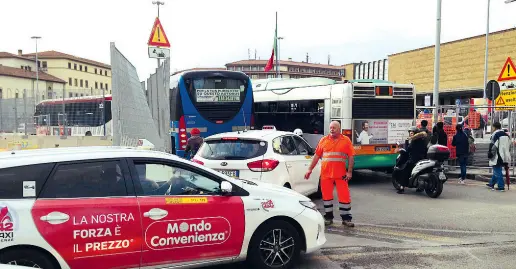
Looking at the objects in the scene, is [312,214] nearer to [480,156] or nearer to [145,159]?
[145,159]

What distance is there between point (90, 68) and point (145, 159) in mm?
102056

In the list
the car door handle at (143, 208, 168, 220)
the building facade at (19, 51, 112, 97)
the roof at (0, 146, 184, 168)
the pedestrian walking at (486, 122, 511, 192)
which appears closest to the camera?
the roof at (0, 146, 184, 168)

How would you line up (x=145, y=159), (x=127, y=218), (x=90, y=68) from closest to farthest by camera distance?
(x=127, y=218) → (x=145, y=159) → (x=90, y=68)

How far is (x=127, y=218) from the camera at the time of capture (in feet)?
14.2

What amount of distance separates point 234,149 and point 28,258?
14.1ft

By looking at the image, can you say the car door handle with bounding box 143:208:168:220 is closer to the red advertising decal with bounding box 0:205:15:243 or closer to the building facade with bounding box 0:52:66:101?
the red advertising decal with bounding box 0:205:15:243

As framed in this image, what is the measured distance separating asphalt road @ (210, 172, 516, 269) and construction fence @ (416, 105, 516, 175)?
10.6 feet

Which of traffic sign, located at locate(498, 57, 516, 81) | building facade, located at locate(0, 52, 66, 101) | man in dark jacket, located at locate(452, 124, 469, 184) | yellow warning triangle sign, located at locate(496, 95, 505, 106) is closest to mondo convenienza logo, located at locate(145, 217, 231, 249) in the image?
man in dark jacket, located at locate(452, 124, 469, 184)

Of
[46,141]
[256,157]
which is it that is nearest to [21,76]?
[46,141]

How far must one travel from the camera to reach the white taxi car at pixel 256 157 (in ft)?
25.1

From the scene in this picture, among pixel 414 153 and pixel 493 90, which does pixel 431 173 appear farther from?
pixel 493 90

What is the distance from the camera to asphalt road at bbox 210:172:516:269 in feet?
18.4

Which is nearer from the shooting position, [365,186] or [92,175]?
[92,175]

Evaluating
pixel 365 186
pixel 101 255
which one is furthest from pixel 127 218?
pixel 365 186
